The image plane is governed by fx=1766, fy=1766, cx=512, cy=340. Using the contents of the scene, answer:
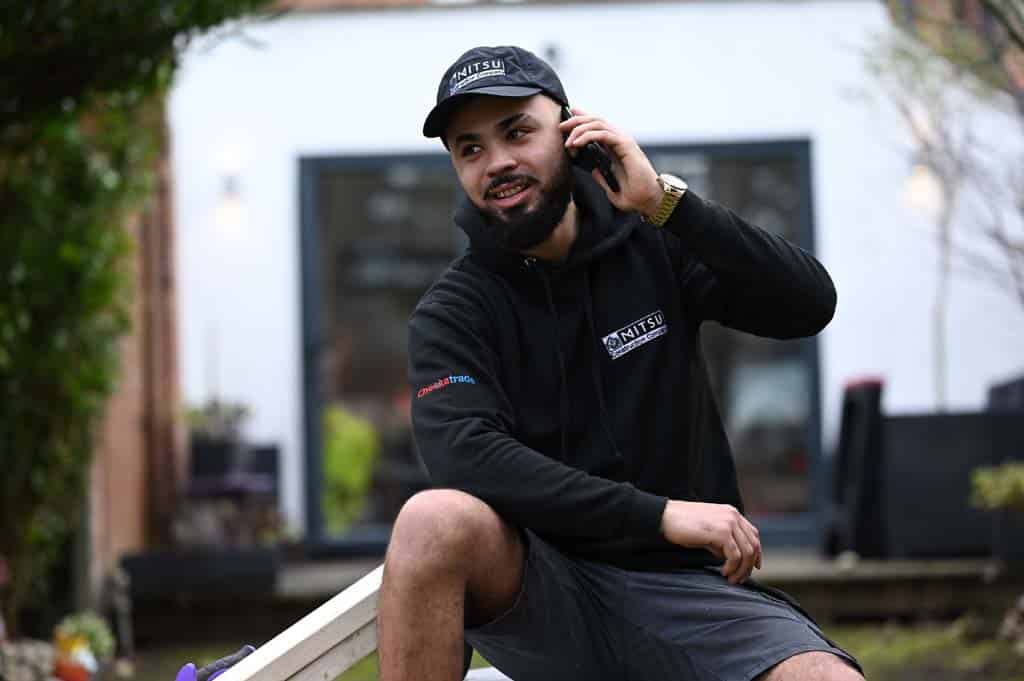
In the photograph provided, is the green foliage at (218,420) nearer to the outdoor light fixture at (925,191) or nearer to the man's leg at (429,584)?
the outdoor light fixture at (925,191)

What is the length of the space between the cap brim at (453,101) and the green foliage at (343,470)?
22.0 ft

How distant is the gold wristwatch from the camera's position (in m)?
2.94

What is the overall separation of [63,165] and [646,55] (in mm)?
3876

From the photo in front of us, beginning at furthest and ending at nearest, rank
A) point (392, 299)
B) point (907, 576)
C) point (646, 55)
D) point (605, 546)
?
point (392, 299) → point (646, 55) → point (907, 576) → point (605, 546)

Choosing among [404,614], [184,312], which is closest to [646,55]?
[184,312]

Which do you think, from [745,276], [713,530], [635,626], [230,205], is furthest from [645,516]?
[230,205]

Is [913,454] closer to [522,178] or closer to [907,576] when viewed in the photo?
[907,576]

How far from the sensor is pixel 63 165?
6445 millimetres

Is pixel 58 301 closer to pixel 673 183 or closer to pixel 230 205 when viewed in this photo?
pixel 230 205

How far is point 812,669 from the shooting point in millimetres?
2688

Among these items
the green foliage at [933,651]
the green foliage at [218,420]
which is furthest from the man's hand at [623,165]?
the green foliage at [218,420]

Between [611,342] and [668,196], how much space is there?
0.27 metres

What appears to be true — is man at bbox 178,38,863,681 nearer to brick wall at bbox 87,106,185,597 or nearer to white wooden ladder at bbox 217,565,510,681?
white wooden ladder at bbox 217,565,510,681

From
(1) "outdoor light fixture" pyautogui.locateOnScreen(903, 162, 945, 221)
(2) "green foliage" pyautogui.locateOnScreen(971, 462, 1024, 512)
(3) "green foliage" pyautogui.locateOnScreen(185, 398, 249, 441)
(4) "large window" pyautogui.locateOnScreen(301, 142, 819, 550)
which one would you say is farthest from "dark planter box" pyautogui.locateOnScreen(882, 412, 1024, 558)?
(3) "green foliage" pyautogui.locateOnScreen(185, 398, 249, 441)
